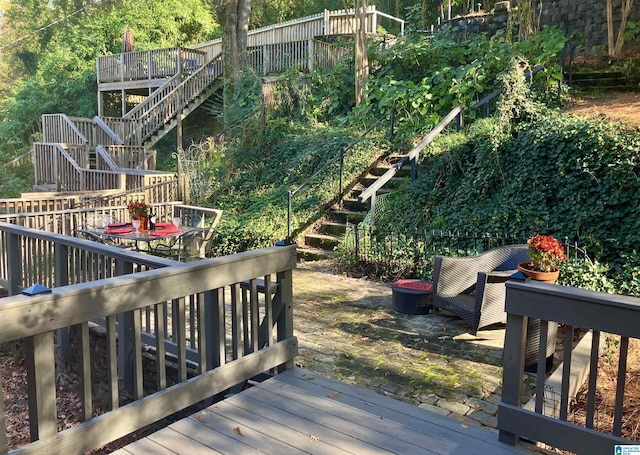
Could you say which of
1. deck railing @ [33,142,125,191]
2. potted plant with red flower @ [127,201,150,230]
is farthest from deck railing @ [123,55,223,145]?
potted plant with red flower @ [127,201,150,230]

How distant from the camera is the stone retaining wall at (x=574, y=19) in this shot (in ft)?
39.6

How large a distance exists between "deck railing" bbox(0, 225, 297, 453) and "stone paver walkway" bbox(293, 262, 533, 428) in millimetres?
722

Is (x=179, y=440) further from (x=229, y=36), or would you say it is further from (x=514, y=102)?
(x=229, y=36)

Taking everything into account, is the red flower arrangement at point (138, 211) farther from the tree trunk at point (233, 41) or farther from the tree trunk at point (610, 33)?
the tree trunk at point (610, 33)

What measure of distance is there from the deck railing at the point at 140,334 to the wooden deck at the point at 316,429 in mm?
143

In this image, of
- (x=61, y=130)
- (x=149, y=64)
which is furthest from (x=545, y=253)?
(x=149, y=64)

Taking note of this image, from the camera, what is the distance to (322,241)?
886cm

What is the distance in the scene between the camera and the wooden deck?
271 cm

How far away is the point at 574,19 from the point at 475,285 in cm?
1046

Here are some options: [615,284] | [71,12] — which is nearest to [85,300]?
[615,284]

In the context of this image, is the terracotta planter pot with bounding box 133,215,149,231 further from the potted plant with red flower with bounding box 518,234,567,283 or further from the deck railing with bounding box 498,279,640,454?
the deck railing with bounding box 498,279,640,454

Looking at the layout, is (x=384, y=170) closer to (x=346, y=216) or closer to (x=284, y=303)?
(x=346, y=216)

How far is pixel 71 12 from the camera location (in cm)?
3216

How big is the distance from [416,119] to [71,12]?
2951 cm
